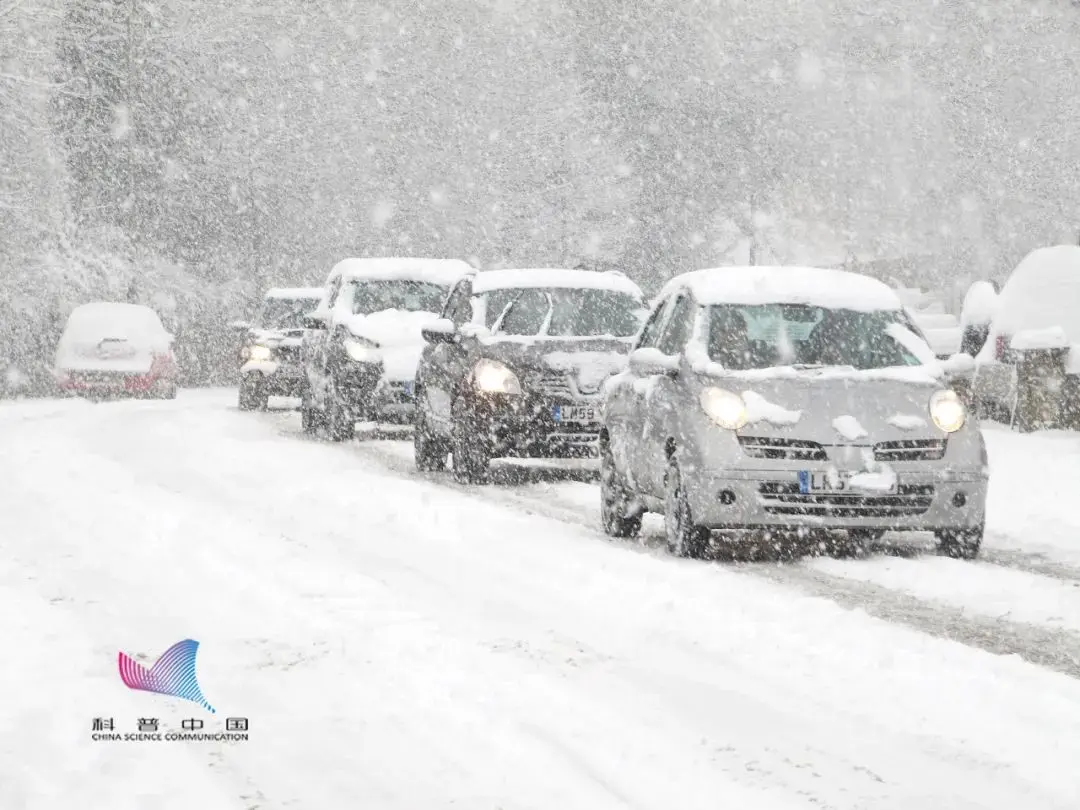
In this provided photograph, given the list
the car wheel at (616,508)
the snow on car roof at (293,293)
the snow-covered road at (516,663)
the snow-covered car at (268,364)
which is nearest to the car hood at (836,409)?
the snow-covered road at (516,663)

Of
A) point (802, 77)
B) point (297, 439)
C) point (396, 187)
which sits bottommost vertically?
point (297, 439)

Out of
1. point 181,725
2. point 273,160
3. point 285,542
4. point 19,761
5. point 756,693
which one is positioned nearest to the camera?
point 19,761

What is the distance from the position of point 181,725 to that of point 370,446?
44.8 feet

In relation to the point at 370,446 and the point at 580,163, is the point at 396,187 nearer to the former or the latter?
the point at 580,163

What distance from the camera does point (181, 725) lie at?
5680 mm

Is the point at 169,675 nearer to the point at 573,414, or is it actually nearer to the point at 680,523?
the point at 680,523

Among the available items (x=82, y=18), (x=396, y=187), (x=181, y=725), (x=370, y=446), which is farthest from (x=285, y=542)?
(x=396, y=187)

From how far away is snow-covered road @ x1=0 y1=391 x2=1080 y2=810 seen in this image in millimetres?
5027

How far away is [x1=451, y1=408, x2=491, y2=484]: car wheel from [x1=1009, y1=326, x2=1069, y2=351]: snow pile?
694cm

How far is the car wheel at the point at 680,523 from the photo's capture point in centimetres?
981

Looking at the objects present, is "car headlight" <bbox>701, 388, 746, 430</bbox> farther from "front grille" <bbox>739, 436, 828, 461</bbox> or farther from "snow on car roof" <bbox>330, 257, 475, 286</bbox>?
"snow on car roof" <bbox>330, 257, 475, 286</bbox>

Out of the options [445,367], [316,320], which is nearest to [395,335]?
[316,320]

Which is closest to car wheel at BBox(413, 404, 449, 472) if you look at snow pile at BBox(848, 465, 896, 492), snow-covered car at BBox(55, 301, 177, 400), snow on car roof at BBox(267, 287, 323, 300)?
snow pile at BBox(848, 465, 896, 492)

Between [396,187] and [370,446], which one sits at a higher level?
[396,187]
